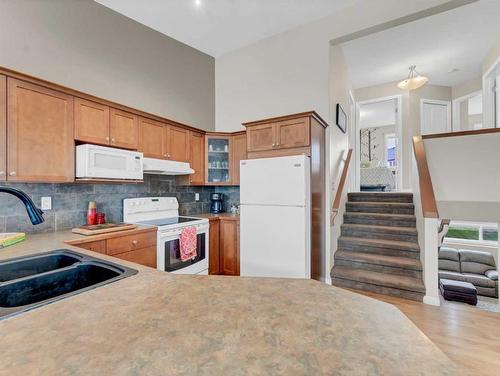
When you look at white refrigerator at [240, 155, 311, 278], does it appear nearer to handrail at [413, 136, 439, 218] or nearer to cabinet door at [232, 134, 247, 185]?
cabinet door at [232, 134, 247, 185]

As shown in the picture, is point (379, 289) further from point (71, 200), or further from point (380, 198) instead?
point (71, 200)

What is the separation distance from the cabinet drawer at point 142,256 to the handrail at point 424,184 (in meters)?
3.08

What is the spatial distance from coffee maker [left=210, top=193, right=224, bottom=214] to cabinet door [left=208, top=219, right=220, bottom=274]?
1.78 ft

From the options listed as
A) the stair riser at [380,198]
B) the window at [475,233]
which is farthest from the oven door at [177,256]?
the window at [475,233]

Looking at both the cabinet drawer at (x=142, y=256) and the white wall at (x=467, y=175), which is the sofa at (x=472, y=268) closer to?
the white wall at (x=467, y=175)

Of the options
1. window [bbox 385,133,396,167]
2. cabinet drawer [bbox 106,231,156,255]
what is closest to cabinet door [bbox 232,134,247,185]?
cabinet drawer [bbox 106,231,156,255]

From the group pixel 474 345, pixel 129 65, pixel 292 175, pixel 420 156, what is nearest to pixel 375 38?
pixel 420 156

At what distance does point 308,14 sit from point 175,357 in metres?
3.78

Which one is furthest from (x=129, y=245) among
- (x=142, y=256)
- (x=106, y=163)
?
(x=106, y=163)

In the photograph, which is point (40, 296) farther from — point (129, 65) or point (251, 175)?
point (129, 65)

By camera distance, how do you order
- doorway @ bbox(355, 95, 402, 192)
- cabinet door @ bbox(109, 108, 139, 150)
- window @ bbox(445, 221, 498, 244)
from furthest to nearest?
window @ bbox(445, 221, 498, 244) < doorway @ bbox(355, 95, 402, 192) < cabinet door @ bbox(109, 108, 139, 150)

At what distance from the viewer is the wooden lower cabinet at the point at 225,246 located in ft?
10.7

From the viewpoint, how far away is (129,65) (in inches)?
120

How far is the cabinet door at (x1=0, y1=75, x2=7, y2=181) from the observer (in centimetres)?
187
